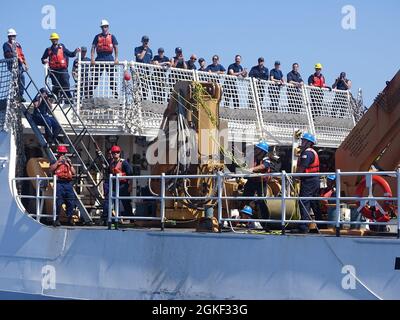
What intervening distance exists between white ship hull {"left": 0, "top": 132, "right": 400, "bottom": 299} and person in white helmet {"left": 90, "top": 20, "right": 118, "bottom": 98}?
235 centimetres

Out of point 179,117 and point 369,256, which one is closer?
point 369,256

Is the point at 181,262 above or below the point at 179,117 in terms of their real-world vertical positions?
below

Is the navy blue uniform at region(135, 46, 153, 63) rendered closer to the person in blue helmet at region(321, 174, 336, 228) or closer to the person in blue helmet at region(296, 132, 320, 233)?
the person in blue helmet at region(321, 174, 336, 228)

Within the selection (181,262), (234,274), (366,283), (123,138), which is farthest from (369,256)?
(123,138)

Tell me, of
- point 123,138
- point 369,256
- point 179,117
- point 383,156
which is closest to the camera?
point 369,256

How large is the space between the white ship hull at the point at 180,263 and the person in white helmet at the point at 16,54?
0.98m

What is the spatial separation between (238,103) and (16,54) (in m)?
5.09

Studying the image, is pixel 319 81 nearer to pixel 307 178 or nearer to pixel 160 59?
pixel 160 59

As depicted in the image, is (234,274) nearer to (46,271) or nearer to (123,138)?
(46,271)

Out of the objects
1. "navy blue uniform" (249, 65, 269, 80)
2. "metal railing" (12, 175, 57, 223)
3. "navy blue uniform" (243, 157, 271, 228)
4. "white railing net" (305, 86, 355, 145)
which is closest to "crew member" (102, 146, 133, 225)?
"metal railing" (12, 175, 57, 223)

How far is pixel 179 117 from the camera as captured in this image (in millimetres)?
14820

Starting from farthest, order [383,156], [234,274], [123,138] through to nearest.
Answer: [123,138]
[383,156]
[234,274]
